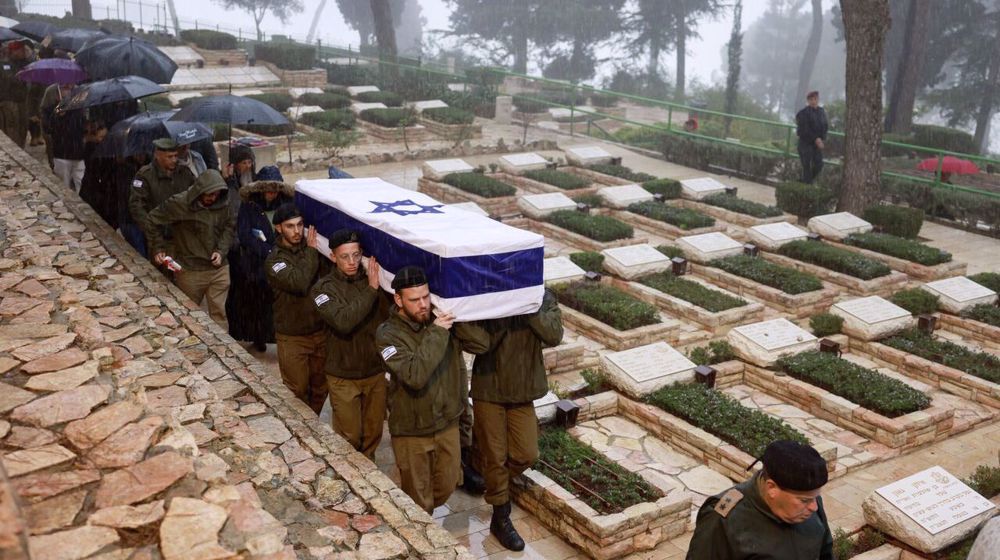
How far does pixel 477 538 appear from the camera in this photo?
5555mm

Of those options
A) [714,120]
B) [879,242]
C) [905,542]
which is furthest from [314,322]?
[714,120]

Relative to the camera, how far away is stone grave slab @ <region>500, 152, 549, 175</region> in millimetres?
16016

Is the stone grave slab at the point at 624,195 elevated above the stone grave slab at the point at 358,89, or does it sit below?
below

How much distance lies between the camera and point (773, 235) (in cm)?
1220

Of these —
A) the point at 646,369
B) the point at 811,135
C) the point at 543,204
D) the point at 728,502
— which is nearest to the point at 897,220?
the point at 811,135

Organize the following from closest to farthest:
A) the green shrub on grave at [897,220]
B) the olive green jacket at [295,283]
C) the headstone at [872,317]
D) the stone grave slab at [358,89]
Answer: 1. the olive green jacket at [295,283]
2. the headstone at [872,317]
3. the green shrub on grave at [897,220]
4. the stone grave slab at [358,89]

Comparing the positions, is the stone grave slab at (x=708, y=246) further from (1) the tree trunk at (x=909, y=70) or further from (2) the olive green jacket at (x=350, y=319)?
(1) the tree trunk at (x=909, y=70)

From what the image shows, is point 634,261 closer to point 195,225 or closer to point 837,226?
point 837,226

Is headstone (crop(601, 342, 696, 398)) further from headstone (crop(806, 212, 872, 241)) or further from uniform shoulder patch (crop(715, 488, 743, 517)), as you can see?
headstone (crop(806, 212, 872, 241))

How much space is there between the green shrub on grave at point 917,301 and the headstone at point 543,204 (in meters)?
4.99

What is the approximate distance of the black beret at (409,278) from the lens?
186 inches

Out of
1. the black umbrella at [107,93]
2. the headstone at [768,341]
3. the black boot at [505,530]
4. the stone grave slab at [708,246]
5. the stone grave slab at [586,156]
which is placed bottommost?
the black boot at [505,530]

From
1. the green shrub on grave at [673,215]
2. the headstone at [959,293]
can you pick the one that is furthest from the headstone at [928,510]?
the green shrub on grave at [673,215]

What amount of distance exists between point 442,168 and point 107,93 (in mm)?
7372
